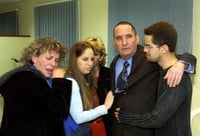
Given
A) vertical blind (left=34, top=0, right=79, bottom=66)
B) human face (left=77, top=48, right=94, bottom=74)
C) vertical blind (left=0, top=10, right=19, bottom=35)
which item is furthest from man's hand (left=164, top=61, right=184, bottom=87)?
vertical blind (left=0, top=10, right=19, bottom=35)

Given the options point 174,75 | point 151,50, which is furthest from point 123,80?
point 174,75

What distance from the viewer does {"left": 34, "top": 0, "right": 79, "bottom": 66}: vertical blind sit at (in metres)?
4.75

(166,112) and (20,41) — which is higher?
(20,41)

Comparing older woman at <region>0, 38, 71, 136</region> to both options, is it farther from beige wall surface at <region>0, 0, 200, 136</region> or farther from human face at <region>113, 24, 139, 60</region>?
beige wall surface at <region>0, 0, 200, 136</region>

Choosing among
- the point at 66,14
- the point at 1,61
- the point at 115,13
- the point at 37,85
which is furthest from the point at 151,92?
the point at 1,61

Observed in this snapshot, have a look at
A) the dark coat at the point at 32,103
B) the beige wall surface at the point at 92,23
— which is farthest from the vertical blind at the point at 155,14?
the dark coat at the point at 32,103

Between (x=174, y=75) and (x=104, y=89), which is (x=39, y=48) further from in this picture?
(x=174, y=75)

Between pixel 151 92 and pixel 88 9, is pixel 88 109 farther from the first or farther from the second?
pixel 88 9

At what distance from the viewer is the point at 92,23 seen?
4.54m

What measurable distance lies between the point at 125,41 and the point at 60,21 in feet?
10.5

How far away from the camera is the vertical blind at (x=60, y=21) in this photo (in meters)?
4.75

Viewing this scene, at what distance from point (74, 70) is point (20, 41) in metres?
4.13

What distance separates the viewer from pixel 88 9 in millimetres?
4586

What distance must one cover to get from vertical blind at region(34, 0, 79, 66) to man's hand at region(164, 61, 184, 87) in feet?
9.94
